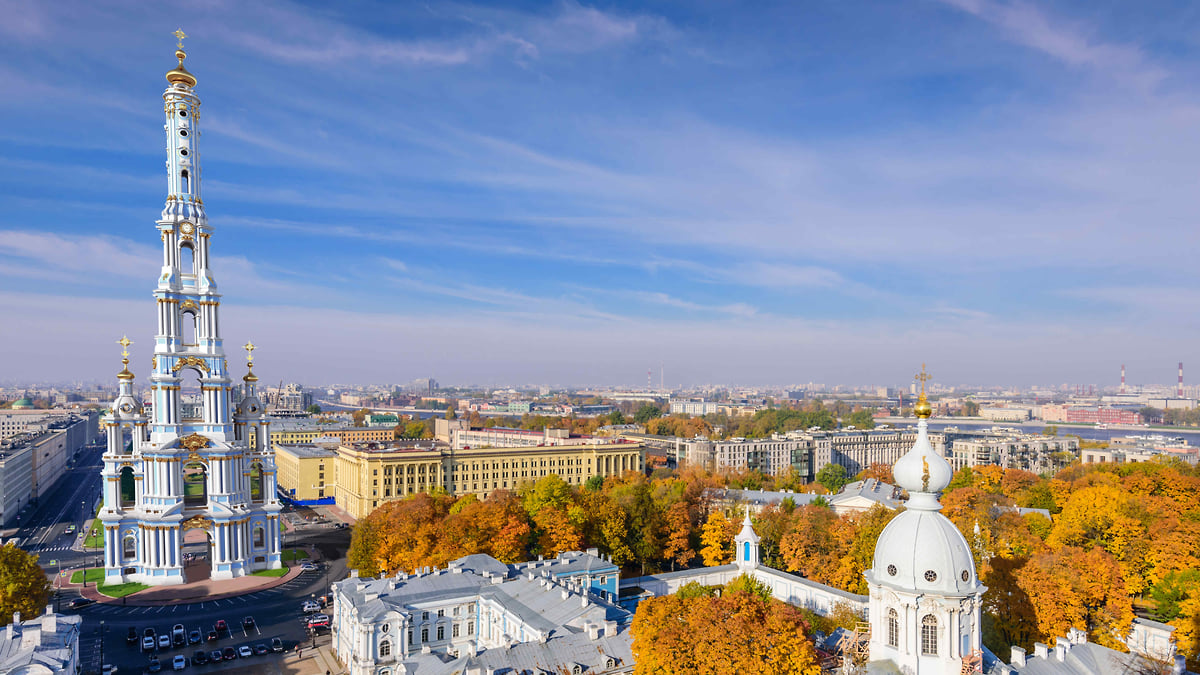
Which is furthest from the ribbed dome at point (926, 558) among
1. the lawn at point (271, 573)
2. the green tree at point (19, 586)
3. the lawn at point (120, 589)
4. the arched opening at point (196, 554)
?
the lawn at point (120, 589)

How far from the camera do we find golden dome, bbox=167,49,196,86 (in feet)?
203

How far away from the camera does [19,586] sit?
136 feet

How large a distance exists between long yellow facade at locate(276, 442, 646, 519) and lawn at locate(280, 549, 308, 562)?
1754 centimetres

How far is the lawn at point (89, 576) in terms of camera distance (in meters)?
60.5

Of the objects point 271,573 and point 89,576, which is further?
point 271,573

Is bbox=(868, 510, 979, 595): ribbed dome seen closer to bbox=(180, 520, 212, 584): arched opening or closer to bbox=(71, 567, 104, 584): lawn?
bbox=(180, 520, 212, 584): arched opening

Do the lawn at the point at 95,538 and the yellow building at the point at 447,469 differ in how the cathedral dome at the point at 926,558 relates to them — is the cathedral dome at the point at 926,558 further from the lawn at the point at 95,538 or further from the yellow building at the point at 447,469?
the yellow building at the point at 447,469

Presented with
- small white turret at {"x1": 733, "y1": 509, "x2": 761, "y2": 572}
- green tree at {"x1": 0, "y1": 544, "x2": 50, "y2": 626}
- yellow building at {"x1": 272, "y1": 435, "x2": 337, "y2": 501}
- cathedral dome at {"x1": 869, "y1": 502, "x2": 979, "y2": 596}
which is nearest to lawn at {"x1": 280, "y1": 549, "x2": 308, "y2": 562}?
green tree at {"x1": 0, "y1": 544, "x2": 50, "y2": 626}

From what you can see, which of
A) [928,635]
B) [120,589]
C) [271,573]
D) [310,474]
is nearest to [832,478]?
[271,573]

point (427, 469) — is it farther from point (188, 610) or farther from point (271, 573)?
point (188, 610)

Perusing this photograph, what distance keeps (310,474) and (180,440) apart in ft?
163

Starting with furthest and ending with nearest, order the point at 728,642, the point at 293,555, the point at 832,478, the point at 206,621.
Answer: the point at 832,478, the point at 293,555, the point at 206,621, the point at 728,642

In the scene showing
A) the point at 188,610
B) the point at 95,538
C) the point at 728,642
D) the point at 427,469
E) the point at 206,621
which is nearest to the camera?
the point at 728,642

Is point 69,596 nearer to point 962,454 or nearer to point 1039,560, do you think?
point 1039,560
